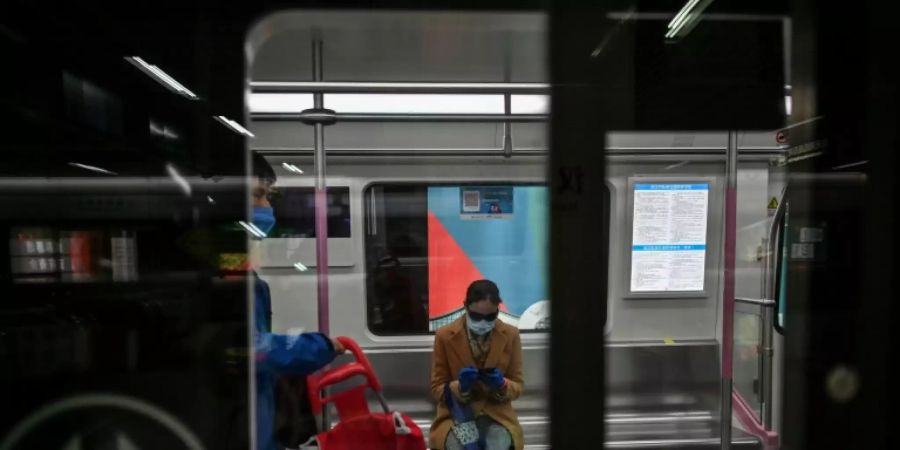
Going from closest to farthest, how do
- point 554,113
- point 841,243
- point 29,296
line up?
1. point 554,113
2. point 841,243
3. point 29,296

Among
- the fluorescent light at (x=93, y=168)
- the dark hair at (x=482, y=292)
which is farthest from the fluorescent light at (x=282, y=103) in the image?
the dark hair at (x=482, y=292)

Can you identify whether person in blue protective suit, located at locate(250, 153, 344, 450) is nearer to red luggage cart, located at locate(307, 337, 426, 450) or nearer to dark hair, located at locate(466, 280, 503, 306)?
red luggage cart, located at locate(307, 337, 426, 450)

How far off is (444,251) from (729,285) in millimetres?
1827

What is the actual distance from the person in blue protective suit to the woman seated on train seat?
2.33 feet

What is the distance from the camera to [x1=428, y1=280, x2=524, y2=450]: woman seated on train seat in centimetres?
235

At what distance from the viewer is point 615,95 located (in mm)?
1039

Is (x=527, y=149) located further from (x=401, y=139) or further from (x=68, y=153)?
(x=68, y=153)

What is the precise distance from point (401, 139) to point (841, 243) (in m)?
2.45

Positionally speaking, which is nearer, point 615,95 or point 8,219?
point 615,95

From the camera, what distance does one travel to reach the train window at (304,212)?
9.70 feet

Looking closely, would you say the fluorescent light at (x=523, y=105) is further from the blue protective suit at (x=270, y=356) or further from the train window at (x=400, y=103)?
the blue protective suit at (x=270, y=356)

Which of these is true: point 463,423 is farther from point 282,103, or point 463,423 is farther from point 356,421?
point 282,103

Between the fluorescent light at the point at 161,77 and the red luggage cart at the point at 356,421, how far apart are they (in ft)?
5.20

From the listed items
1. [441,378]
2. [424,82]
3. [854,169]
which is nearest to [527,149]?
[424,82]
